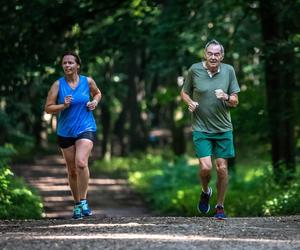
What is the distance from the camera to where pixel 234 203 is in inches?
681

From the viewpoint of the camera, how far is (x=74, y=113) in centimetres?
1043

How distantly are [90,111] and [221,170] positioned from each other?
1948 mm

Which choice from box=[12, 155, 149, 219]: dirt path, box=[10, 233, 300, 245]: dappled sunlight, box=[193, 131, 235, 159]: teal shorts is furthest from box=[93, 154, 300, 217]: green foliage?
box=[10, 233, 300, 245]: dappled sunlight

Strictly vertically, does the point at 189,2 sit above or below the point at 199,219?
above

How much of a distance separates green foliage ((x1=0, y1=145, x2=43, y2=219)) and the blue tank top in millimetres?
2773

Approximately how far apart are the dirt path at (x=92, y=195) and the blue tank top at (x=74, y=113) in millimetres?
7049

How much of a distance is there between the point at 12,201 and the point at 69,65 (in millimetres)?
4796

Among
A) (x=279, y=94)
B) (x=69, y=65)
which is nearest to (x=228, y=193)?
(x=279, y=94)

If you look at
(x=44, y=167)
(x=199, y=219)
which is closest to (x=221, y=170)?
(x=199, y=219)

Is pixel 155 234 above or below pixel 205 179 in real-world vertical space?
below

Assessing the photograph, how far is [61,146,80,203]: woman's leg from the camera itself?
10602mm

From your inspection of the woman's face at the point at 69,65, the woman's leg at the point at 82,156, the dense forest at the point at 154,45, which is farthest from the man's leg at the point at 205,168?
the dense forest at the point at 154,45

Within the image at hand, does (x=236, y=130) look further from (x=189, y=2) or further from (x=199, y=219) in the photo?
(x=199, y=219)

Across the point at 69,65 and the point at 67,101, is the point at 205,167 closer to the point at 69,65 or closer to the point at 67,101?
the point at 67,101
